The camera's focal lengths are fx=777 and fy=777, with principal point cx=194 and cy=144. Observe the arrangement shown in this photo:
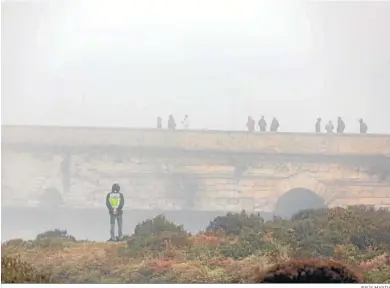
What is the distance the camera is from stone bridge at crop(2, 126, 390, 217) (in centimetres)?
466

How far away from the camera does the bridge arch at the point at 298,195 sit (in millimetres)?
4699

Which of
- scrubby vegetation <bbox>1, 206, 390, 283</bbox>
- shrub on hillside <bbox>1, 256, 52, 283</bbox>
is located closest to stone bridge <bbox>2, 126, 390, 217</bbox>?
scrubby vegetation <bbox>1, 206, 390, 283</bbox>

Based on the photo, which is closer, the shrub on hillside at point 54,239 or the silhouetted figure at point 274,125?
the shrub on hillside at point 54,239

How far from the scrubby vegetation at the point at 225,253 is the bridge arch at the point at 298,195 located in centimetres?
5

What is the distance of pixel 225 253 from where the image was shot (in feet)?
15.2

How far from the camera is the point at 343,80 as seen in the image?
474cm

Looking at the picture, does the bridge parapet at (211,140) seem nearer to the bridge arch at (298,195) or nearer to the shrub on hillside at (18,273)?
the bridge arch at (298,195)

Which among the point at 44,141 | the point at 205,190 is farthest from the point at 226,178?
the point at 44,141

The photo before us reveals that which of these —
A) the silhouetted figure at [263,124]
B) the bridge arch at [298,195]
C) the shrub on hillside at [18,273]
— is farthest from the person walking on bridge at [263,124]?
the shrub on hillside at [18,273]

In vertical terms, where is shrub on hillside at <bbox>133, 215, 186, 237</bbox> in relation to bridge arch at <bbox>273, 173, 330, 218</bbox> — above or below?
below

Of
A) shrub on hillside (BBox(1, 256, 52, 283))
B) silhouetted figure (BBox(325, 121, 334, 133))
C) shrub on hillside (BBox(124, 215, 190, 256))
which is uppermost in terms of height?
silhouetted figure (BBox(325, 121, 334, 133))

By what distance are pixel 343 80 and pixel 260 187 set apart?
0.83 m

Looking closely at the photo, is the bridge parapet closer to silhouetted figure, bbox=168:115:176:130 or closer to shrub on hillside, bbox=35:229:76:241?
silhouetted figure, bbox=168:115:176:130

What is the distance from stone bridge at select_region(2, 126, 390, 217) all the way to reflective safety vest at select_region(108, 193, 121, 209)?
0.17 ft
